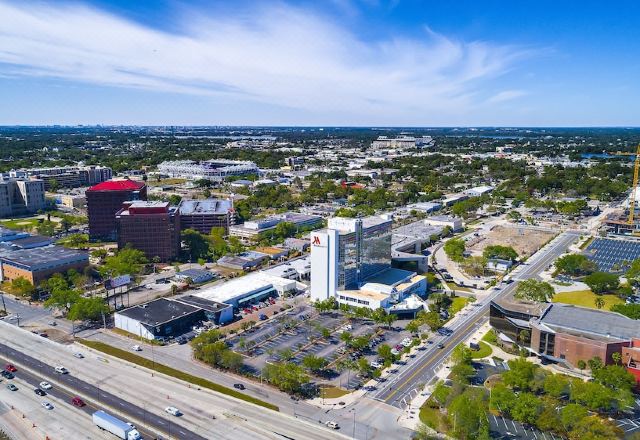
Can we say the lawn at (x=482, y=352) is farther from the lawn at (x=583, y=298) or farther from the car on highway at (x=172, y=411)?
the car on highway at (x=172, y=411)

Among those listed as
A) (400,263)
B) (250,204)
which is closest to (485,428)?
(400,263)

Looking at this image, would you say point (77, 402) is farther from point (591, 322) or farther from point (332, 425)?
point (591, 322)

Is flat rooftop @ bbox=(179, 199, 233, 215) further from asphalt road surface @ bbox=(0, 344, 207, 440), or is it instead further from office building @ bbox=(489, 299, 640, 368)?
office building @ bbox=(489, 299, 640, 368)

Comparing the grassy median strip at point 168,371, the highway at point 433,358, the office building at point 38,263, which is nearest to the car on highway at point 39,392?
the grassy median strip at point 168,371

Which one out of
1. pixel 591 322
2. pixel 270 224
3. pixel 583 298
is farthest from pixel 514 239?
pixel 591 322

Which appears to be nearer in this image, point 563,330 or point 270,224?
point 563,330

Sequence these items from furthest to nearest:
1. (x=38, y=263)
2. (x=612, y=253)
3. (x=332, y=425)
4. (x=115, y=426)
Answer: (x=612, y=253)
(x=38, y=263)
(x=332, y=425)
(x=115, y=426)
